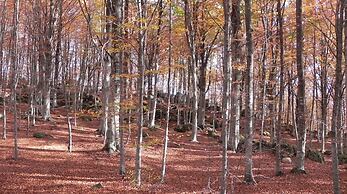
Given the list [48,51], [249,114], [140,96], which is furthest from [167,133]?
[48,51]

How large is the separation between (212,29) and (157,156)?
1422 centimetres

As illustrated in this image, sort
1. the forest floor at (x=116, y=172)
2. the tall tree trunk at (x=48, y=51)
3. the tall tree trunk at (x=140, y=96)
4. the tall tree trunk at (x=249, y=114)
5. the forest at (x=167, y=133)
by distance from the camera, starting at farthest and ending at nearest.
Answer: the tall tree trunk at (x=48, y=51) < the tall tree trunk at (x=249, y=114) < the tall tree trunk at (x=140, y=96) < the forest floor at (x=116, y=172) < the forest at (x=167, y=133)

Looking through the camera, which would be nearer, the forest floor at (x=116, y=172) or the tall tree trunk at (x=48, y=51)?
the forest floor at (x=116, y=172)

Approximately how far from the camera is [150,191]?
11.3m

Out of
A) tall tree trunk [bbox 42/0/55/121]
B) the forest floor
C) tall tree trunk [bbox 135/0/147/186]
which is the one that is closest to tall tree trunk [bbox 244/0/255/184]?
the forest floor

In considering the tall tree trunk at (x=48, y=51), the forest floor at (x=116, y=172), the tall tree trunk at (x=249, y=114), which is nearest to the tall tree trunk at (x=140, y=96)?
the forest floor at (x=116, y=172)

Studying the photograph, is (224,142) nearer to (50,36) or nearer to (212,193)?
(212,193)

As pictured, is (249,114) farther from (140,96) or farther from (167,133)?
(140,96)

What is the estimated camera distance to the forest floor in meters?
11.4

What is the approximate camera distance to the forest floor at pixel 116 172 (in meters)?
11.4

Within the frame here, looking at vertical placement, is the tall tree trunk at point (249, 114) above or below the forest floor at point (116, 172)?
above

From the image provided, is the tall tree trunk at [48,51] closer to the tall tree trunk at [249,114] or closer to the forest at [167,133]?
the forest at [167,133]

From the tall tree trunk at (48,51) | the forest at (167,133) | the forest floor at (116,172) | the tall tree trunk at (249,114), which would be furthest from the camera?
the tall tree trunk at (48,51)

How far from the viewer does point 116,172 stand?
13.9 m
